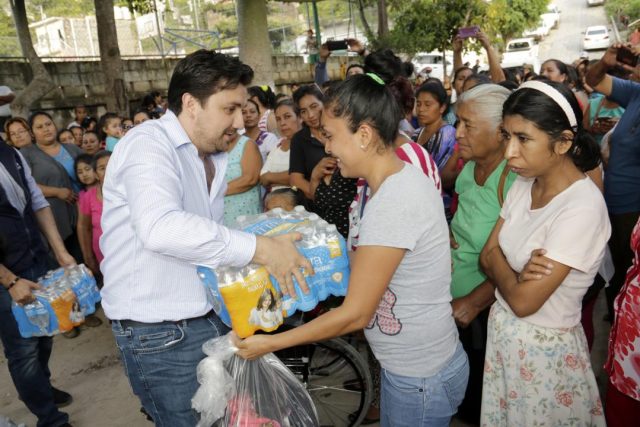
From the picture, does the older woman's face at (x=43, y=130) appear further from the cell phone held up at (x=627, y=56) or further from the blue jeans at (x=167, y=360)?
the cell phone held up at (x=627, y=56)

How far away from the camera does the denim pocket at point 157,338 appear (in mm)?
1699

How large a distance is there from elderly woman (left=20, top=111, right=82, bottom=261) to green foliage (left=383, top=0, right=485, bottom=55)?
45.9ft

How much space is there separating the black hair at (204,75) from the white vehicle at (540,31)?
37979 mm

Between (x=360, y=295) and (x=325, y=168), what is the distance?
174 centimetres

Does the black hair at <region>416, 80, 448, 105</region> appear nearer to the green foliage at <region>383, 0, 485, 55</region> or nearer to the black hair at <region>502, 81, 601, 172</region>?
the black hair at <region>502, 81, 601, 172</region>

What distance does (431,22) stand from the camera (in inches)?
642

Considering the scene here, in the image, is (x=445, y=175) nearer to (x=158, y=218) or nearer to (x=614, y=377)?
(x=614, y=377)

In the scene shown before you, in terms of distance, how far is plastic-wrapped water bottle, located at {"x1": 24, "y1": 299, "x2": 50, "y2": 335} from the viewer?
2.52 meters

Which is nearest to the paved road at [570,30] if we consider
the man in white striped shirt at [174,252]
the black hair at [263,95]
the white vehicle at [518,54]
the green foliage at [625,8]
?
the green foliage at [625,8]

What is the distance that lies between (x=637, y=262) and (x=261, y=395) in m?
1.49

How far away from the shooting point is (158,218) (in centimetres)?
140

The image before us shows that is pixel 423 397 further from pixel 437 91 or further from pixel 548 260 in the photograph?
pixel 437 91

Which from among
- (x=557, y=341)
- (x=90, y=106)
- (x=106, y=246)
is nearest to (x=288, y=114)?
(x=106, y=246)

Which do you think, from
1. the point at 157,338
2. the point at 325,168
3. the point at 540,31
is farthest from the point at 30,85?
the point at 540,31
